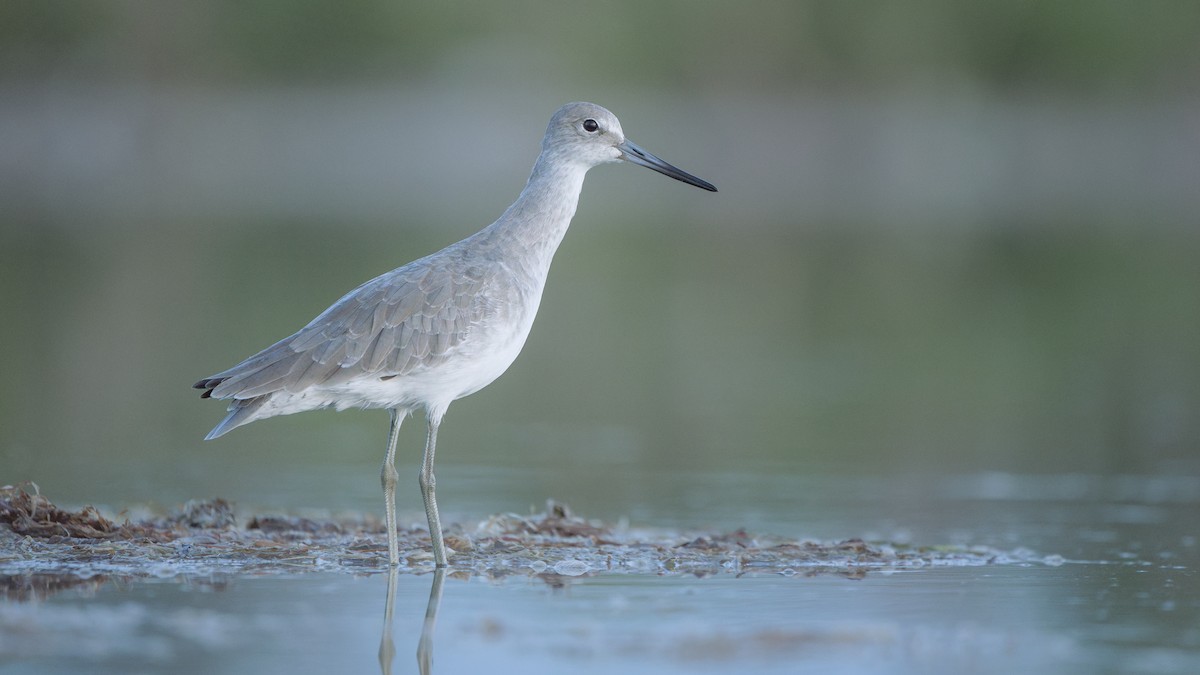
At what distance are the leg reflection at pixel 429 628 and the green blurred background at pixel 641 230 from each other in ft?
7.34

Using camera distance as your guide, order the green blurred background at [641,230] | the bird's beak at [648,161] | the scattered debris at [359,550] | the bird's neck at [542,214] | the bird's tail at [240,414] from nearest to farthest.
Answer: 1. the scattered debris at [359,550]
2. the bird's tail at [240,414]
3. the bird's neck at [542,214]
4. the bird's beak at [648,161]
5. the green blurred background at [641,230]

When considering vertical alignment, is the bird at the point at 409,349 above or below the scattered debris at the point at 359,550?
above

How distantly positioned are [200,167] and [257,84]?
10.8m

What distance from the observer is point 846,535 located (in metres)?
8.32

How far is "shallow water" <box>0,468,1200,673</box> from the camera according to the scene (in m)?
5.53

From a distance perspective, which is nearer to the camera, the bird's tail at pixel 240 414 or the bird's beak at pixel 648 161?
the bird's tail at pixel 240 414

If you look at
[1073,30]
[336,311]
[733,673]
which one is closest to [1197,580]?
[733,673]

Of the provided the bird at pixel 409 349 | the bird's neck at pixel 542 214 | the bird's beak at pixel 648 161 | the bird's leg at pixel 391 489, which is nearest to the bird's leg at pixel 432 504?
the bird at pixel 409 349

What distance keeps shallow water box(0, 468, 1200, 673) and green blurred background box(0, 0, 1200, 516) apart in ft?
8.00

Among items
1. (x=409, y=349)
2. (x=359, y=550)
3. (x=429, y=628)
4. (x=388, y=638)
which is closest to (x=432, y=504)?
(x=359, y=550)

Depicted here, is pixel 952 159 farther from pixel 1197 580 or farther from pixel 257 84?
pixel 1197 580

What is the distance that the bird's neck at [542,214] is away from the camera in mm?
8121

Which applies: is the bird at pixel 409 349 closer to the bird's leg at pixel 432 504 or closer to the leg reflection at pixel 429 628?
the bird's leg at pixel 432 504

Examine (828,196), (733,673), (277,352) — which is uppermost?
(828,196)
